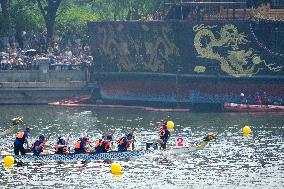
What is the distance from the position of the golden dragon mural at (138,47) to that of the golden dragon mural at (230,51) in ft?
9.94

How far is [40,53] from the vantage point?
376 feet

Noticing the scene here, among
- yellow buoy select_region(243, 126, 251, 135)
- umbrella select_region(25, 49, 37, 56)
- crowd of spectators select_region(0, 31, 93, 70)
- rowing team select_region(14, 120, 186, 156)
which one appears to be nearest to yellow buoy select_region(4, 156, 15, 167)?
rowing team select_region(14, 120, 186, 156)

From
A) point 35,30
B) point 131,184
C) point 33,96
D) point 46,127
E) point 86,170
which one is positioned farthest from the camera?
point 35,30

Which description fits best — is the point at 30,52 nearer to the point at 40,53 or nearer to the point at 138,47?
the point at 40,53

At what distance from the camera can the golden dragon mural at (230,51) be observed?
101 metres

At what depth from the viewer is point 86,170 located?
7294 cm

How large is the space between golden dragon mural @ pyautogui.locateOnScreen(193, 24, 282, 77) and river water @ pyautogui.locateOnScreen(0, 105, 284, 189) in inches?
229

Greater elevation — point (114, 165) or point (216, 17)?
point (216, 17)

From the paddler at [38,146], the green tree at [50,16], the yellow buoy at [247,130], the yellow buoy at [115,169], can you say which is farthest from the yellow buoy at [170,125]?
the green tree at [50,16]

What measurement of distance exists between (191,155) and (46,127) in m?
18.5

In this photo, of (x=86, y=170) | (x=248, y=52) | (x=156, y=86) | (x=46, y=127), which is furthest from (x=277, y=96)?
(x=86, y=170)

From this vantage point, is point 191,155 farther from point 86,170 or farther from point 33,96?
point 33,96

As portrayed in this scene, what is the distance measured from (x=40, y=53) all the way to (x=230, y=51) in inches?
901

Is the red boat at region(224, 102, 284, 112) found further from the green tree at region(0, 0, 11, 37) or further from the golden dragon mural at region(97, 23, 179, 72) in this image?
the green tree at region(0, 0, 11, 37)
